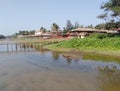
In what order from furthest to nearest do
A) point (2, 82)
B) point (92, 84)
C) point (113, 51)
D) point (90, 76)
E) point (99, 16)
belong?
point (99, 16)
point (113, 51)
point (90, 76)
point (2, 82)
point (92, 84)

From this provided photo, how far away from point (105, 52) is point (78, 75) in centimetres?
1912

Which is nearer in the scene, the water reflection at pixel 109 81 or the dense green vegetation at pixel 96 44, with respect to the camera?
the water reflection at pixel 109 81

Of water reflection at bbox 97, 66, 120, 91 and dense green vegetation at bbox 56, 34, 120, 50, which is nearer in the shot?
water reflection at bbox 97, 66, 120, 91

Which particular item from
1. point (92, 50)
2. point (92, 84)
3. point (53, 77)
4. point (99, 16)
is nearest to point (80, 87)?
point (92, 84)

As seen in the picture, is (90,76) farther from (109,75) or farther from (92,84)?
(92,84)

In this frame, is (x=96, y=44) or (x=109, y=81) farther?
(x=96, y=44)

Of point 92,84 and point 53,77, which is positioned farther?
point 53,77

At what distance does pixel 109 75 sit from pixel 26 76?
7377mm

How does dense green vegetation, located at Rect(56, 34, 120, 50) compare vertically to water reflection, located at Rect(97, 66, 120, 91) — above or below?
above

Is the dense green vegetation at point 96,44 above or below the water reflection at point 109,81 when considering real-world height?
above

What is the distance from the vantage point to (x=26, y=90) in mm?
Answer: 15688

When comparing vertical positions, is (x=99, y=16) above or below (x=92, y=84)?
above

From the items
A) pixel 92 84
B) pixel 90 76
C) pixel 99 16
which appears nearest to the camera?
pixel 92 84

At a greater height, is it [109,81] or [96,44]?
[96,44]
